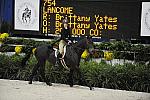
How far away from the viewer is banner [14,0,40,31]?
15.3 meters

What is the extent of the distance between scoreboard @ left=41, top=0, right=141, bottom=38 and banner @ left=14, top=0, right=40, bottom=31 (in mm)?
589

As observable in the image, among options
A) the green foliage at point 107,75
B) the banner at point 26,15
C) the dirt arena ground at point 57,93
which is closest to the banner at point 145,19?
the green foliage at point 107,75

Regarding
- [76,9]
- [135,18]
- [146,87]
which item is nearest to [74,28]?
[76,9]

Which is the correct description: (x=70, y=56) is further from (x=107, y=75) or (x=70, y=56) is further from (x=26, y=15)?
(x=26, y=15)

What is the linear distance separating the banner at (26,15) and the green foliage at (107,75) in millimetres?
3799

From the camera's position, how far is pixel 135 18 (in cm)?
1447

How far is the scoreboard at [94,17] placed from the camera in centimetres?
1405

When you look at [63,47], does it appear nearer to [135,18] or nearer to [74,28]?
[74,28]

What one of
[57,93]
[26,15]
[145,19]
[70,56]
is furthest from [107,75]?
[26,15]

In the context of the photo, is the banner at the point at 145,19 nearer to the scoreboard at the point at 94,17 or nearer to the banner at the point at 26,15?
the scoreboard at the point at 94,17

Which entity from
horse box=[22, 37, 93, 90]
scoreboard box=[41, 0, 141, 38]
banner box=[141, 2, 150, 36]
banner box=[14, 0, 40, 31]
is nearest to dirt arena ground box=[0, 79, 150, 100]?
horse box=[22, 37, 93, 90]

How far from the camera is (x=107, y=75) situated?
35.5 feet

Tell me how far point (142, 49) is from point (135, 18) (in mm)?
999

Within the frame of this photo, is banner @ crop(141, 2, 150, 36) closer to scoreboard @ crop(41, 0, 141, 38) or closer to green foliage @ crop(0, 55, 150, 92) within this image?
scoreboard @ crop(41, 0, 141, 38)
